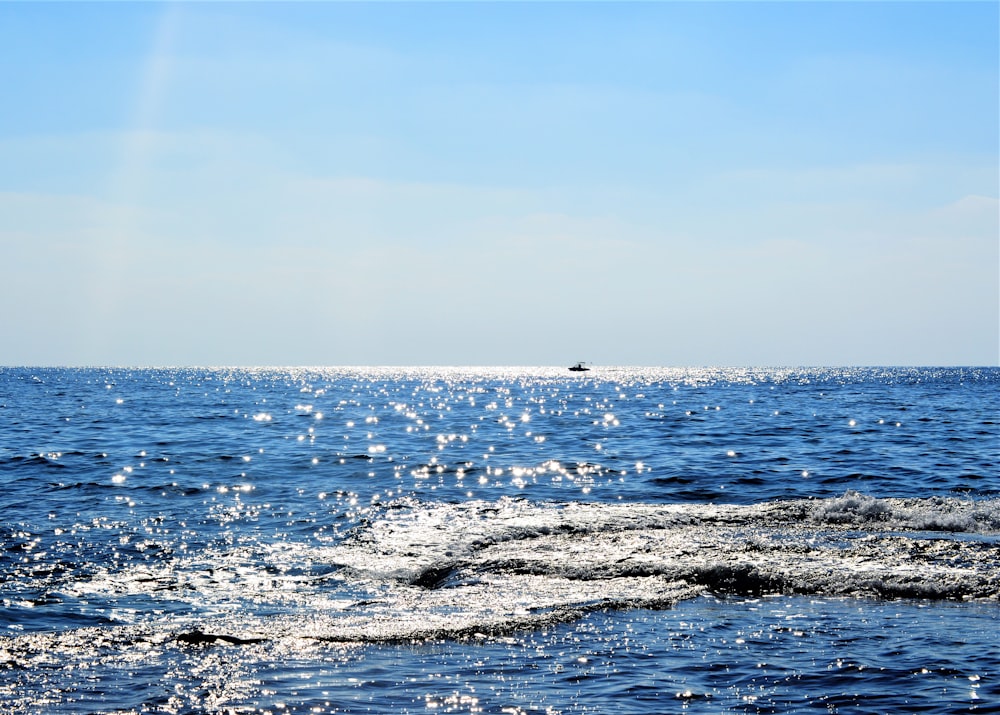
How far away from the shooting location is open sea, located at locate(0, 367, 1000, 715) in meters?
9.61

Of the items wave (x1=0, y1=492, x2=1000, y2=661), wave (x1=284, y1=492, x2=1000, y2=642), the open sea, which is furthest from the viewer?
wave (x1=284, y1=492, x2=1000, y2=642)

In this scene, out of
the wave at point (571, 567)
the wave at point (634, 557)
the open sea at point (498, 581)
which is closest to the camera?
the open sea at point (498, 581)

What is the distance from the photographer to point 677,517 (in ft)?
71.7

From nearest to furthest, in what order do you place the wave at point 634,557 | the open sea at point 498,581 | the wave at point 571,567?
the open sea at point 498,581 → the wave at point 571,567 → the wave at point 634,557

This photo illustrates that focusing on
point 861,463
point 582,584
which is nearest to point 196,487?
point 582,584

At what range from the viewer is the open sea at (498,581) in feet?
31.5

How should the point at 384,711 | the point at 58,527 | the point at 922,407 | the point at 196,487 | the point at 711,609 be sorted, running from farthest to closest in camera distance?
1. the point at 922,407
2. the point at 196,487
3. the point at 58,527
4. the point at 711,609
5. the point at 384,711

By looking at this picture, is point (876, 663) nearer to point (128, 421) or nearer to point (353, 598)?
point (353, 598)

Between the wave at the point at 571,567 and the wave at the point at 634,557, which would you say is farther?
the wave at the point at 634,557

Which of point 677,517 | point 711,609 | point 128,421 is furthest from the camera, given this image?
point 128,421

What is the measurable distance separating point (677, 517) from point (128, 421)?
40.0 m

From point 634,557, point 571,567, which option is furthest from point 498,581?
point 634,557

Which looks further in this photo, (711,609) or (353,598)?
(353,598)

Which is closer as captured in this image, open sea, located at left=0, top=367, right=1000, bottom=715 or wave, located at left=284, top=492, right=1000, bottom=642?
open sea, located at left=0, top=367, right=1000, bottom=715
